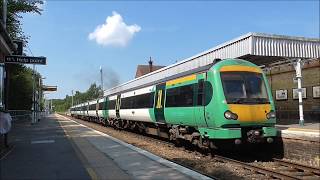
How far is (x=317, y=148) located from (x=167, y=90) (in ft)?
24.2

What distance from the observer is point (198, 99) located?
1595cm

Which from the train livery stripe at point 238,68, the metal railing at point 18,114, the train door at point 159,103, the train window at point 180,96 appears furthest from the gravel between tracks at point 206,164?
the metal railing at point 18,114

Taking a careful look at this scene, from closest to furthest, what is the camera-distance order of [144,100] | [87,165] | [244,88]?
[87,165]
[244,88]
[144,100]

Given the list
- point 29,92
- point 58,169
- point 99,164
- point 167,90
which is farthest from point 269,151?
point 29,92

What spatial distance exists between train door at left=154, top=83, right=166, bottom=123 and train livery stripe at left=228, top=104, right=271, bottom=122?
20.6 ft

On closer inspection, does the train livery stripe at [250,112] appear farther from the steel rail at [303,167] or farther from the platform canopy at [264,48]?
the platform canopy at [264,48]

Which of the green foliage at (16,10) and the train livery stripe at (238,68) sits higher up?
the green foliage at (16,10)

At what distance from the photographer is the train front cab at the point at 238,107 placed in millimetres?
14362

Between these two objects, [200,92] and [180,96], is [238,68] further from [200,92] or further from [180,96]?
[180,96]

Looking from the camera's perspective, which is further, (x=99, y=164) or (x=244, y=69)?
(x=244, y=69)

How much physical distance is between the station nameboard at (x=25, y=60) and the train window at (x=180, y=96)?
5311 millimetres

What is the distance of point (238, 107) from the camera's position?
47.6 ft

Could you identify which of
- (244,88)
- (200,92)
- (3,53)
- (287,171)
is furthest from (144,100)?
(287,171)

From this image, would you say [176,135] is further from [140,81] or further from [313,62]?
[140,81]
